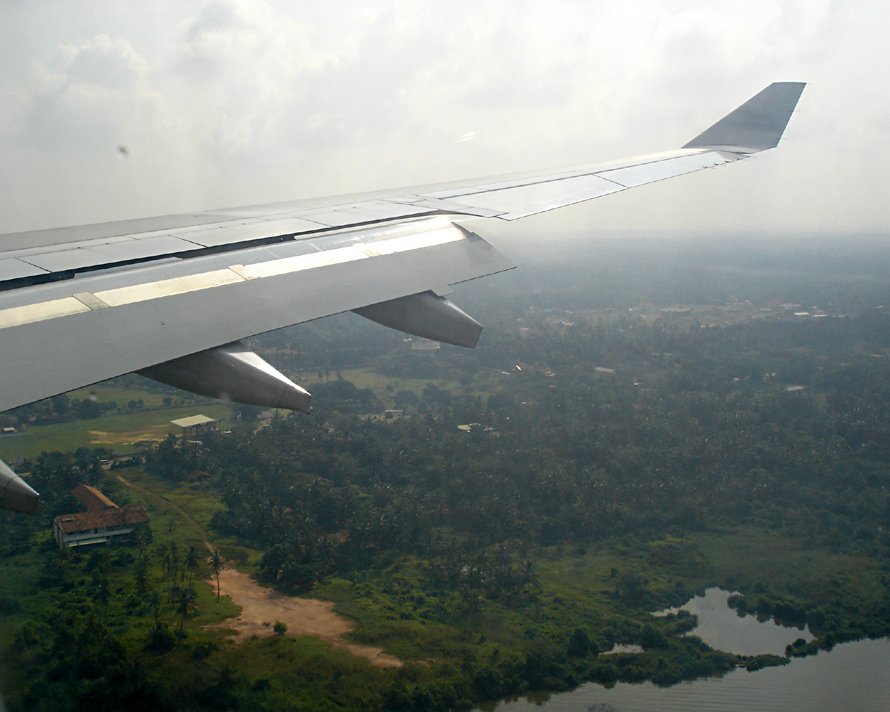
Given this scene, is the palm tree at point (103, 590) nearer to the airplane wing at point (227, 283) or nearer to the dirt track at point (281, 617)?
the dirt track at point (281, 617)

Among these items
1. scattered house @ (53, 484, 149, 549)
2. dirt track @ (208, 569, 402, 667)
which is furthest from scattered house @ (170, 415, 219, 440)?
dirt track @ (208, 569, 402, 667)

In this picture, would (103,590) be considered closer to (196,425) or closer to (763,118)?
(196,425)

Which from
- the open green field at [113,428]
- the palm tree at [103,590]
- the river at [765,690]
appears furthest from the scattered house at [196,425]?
the river at [765,690]

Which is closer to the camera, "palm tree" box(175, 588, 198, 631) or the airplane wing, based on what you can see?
the airplane wing

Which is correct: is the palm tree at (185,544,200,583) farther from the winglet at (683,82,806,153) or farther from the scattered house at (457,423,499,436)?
the scattered house at (457,423,499,436)

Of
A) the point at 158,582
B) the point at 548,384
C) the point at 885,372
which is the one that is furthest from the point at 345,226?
the point at 885,372

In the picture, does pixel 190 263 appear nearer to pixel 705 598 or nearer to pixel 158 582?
pixel 158 582

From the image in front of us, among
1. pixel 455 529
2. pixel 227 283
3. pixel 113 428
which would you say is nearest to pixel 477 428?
pixel 455 529
